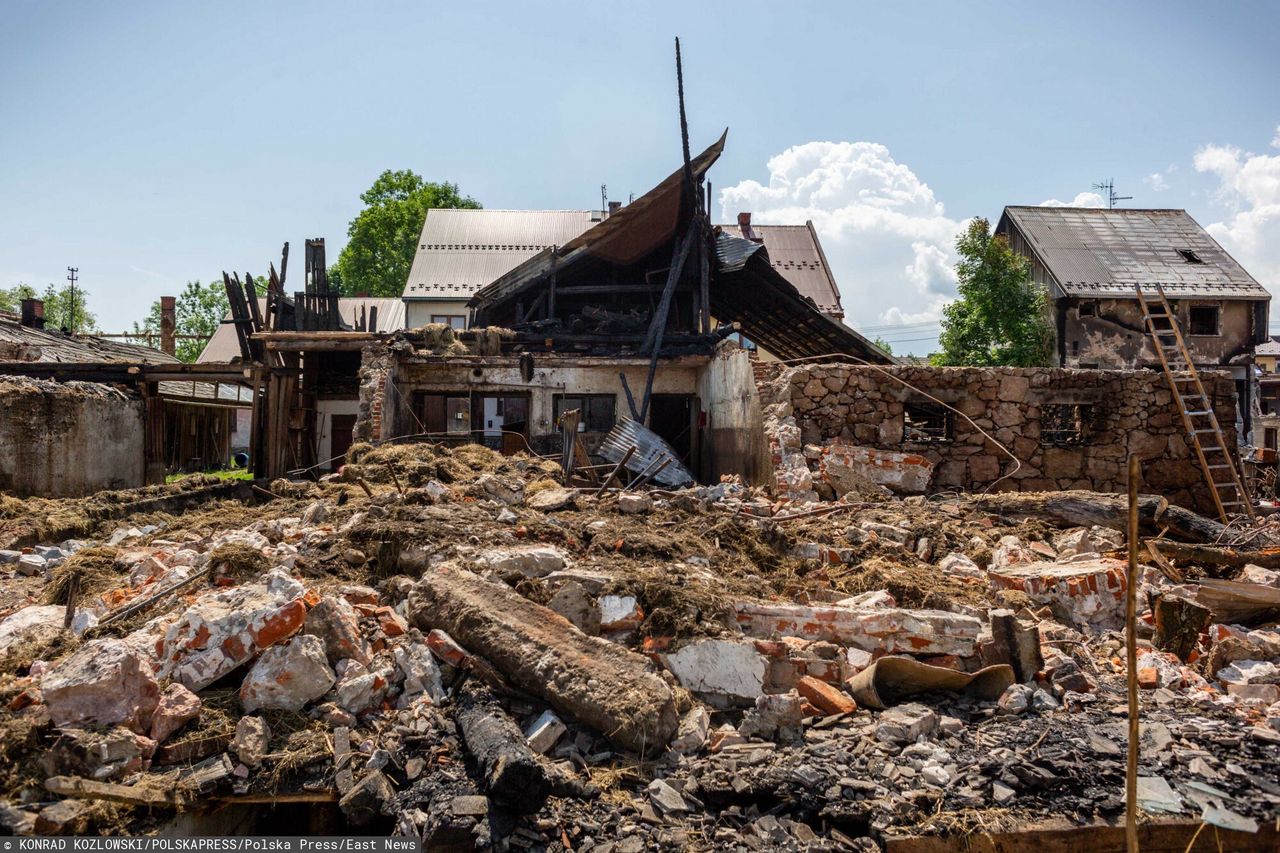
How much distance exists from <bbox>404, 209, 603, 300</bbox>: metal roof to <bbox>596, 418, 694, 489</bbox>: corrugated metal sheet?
12.1 meters

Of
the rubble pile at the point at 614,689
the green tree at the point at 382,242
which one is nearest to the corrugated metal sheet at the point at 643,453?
the rubble pile at the point at 614,689

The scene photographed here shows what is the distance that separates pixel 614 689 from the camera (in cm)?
377

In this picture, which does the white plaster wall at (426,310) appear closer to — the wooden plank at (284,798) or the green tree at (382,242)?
the green tree at (382,242)

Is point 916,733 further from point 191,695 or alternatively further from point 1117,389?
point 1117,389

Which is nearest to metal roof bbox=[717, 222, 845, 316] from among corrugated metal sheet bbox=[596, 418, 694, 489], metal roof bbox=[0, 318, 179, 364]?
corrugated metal sheet bbox=[596, 418, 694, 489]

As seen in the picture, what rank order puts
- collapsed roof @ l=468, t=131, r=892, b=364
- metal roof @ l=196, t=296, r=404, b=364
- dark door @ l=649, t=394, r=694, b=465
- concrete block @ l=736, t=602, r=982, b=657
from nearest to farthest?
1. concrete block @ l=736, t=602, r=982, b=657
2. collapsed roof @ l=468, t=131, r=892, b=364
3. dark door @ l=649, t=394, r=694, b=465
4. metal roof @ l=196, t=296, r=404, b=364

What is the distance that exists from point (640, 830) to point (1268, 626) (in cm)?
471

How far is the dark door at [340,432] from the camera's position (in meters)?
16.6

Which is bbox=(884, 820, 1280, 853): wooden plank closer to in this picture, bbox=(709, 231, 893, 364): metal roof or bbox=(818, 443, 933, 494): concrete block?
bbox=(818, 443, 933, 494): concrete block

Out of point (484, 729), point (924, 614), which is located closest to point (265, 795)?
point (484, 729)

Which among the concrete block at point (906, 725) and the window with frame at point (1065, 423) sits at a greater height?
the window with frame at point (1065, 423)

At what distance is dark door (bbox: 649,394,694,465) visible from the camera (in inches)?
577

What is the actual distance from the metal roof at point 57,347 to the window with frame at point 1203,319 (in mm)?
27202

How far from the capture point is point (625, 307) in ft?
50.2
